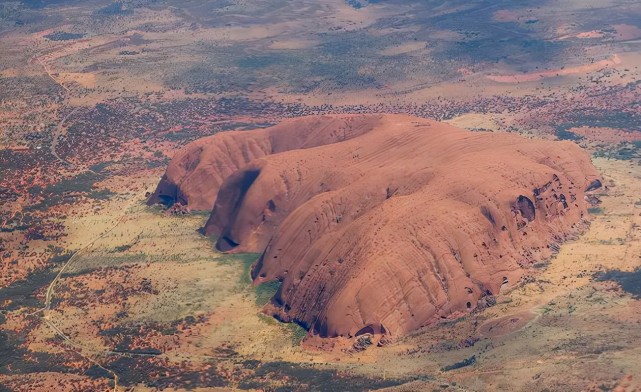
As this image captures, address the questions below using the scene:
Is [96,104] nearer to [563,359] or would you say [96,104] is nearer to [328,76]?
[328,76]

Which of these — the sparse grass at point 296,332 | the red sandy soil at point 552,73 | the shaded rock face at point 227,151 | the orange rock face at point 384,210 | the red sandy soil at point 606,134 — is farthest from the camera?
the red sandy soil at point 552,73

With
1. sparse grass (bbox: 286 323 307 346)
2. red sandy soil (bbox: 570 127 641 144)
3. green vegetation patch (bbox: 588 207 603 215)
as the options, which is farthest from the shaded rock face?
red sandy soil (bbox: 570 127 641 144)

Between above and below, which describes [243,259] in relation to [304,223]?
below

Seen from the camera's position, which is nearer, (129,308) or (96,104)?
(129,308)

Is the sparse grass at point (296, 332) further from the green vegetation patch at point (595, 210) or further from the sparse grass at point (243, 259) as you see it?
the green vegetation patch at point (595, 210)

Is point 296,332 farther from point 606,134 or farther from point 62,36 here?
point 62,36

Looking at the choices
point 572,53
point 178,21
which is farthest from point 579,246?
point 178,21

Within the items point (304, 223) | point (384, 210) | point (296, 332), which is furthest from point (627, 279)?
point (304, 223)

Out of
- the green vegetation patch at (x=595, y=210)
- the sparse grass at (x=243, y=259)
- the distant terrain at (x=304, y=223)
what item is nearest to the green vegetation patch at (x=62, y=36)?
the distant terrain at (x=304, y=223)
